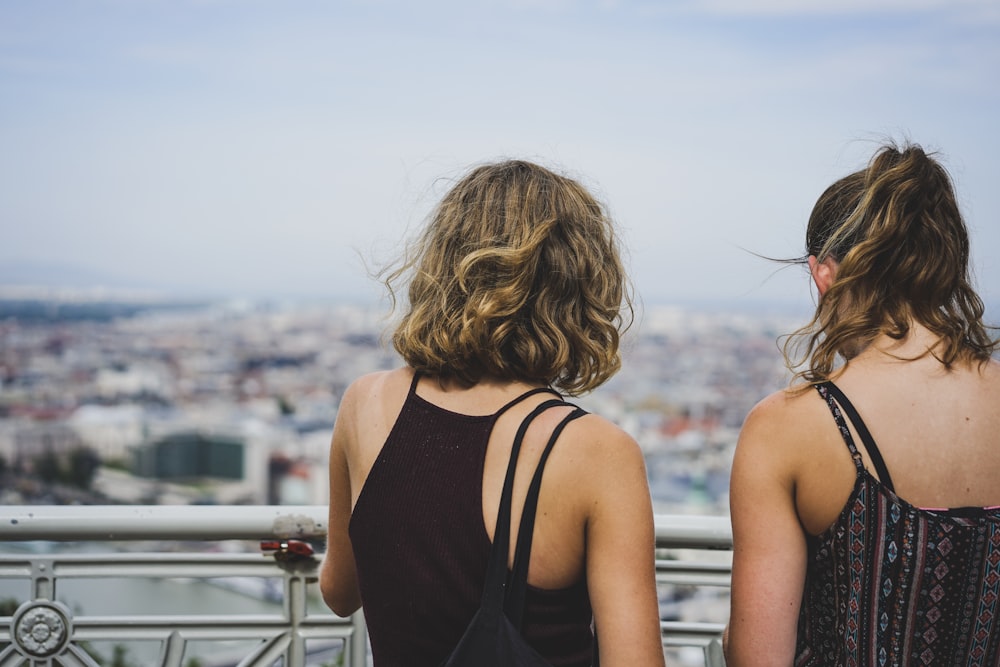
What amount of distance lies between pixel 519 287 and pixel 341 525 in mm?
545

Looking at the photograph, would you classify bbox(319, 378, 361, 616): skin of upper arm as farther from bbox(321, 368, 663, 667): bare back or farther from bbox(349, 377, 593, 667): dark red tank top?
bbox(321, 368, 663, 667): bare back

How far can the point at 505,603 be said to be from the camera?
1157mm

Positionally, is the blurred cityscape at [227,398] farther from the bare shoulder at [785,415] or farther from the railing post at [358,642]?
the bare shoulder at [785,415]

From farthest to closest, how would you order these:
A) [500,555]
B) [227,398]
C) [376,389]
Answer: [227,398]
[376,389]
[500,555]

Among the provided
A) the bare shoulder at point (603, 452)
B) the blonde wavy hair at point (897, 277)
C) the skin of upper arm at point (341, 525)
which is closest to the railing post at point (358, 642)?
the skin of upper arm at point (341, 525)

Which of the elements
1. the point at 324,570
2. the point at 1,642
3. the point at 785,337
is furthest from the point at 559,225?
the point at 1,642

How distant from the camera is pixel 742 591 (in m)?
1.32

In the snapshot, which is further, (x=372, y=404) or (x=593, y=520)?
(x=372, y=404)

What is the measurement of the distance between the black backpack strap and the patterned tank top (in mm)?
450

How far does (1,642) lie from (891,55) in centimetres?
4588

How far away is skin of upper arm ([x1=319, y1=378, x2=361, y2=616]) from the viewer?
1.38m

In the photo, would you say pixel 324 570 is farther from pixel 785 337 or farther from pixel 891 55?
pixel 891 55

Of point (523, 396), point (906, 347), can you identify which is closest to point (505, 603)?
point (523, 396)

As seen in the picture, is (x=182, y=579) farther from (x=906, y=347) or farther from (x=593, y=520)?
(x=906, y=347)
